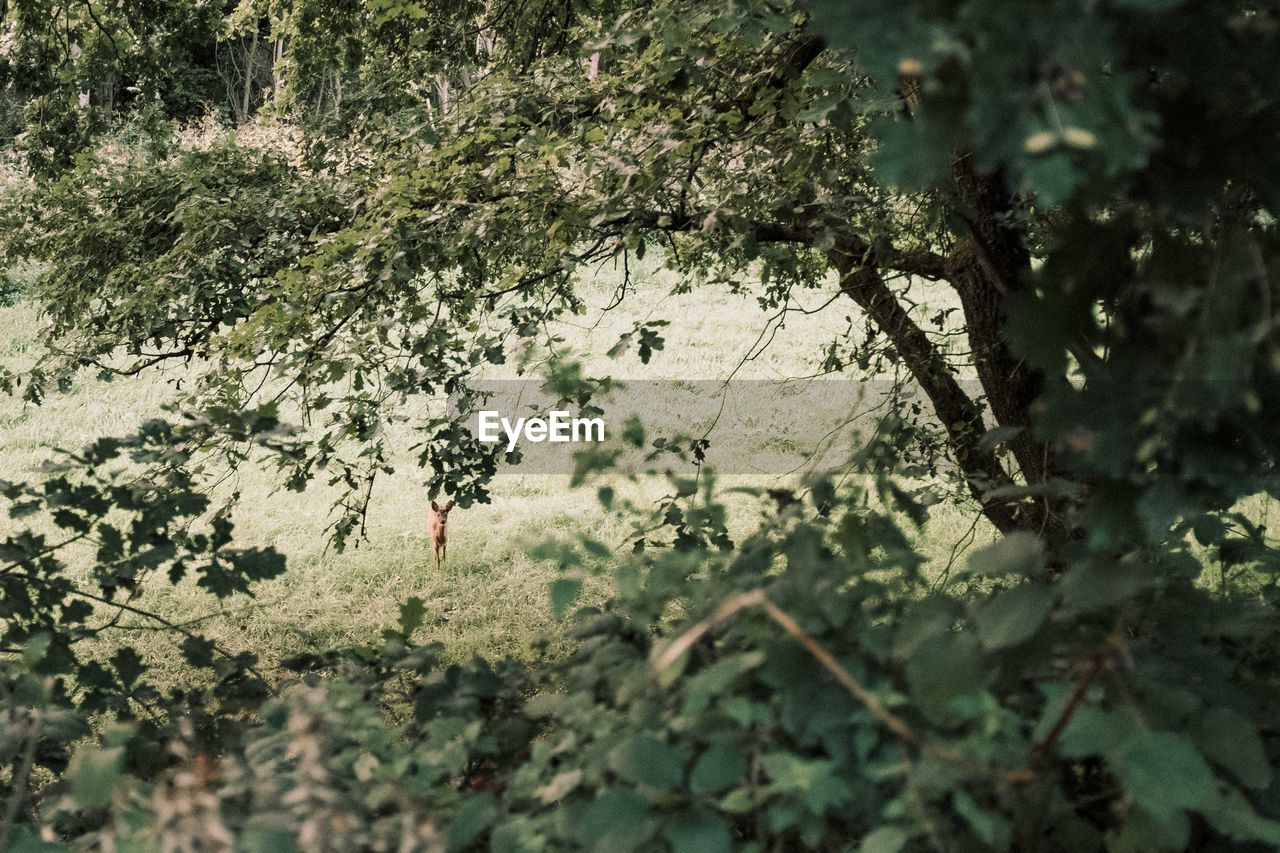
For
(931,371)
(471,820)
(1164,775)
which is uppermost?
(931,371)

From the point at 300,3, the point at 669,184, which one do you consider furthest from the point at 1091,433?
the point at 300,3

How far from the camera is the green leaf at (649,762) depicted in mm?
1106

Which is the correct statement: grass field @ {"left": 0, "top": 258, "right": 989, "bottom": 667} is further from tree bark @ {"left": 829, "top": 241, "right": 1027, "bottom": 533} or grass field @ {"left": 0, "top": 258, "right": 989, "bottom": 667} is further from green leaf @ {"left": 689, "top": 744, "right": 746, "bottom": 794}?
green leaf @ {"left": 689, "top": 744, "right": 746, "bottom": 794}

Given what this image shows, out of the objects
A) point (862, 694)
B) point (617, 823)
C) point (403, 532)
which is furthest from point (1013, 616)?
point (403, 532)

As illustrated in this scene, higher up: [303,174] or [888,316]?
[303,174]

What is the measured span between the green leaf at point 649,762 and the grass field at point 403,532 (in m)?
3.86

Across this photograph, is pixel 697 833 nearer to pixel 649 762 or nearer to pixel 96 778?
pixel 649 762

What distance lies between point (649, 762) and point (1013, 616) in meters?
0.39

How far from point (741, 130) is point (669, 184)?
35cm

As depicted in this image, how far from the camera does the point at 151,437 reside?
2.18 m

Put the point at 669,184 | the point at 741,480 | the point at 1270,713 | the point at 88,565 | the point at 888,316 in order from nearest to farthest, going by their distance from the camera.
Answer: the point at 1270,713 → the point at 669,184 → the point at 888,316 → the point at 88,565 → the point at 741,480

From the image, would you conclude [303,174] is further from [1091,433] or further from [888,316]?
[1091,433]

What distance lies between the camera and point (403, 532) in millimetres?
8297

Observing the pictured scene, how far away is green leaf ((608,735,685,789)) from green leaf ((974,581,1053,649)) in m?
0.33
